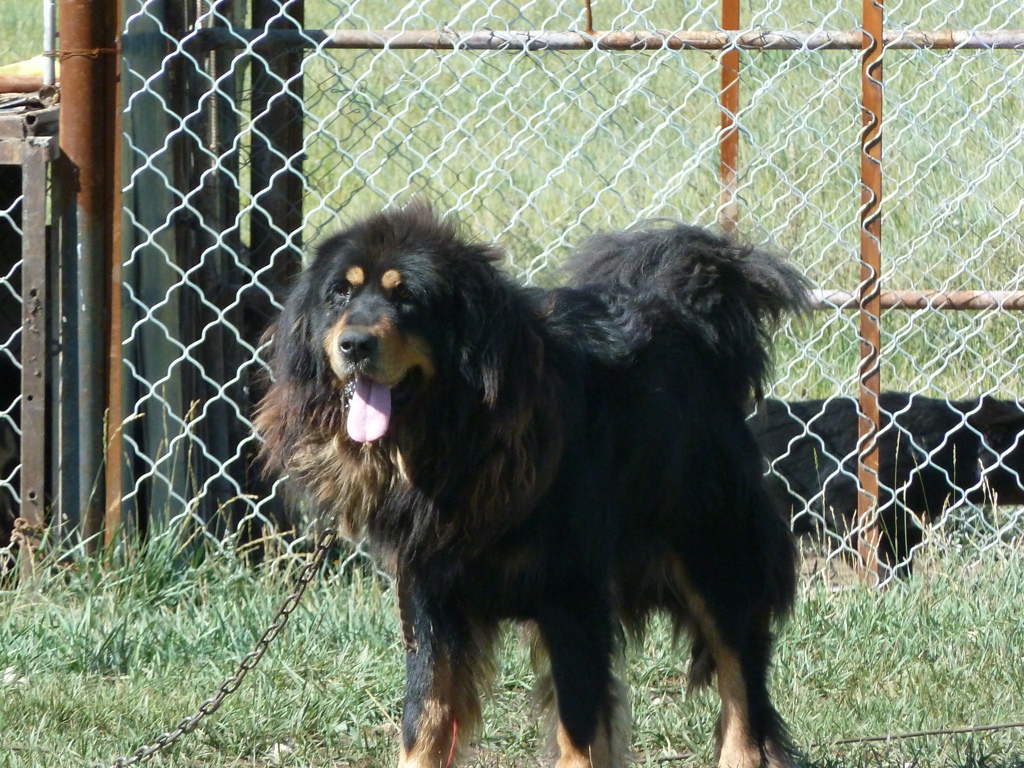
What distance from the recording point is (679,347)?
3420mm

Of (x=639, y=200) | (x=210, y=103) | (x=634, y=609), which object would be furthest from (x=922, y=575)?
(x=639, y=200)

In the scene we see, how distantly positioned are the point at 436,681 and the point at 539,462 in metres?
0.64

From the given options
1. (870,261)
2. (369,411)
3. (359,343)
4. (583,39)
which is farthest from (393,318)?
(870,261)

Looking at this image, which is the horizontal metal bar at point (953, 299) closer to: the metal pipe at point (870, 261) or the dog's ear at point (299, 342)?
the metal pipe at point (870, 261)

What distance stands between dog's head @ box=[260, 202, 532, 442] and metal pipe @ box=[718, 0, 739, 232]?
1.83 meters

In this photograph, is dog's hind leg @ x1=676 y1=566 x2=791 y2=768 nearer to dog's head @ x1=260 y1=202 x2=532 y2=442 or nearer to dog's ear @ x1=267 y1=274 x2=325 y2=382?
dog's head @ x1=260 y1=202 x2=532 y2=442

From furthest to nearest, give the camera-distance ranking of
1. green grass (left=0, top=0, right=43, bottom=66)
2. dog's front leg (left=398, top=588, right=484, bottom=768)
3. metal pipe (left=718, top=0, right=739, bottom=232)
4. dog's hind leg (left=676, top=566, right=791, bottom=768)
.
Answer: green grass (left=0, top=0, right=43, bottom=66) < metal pipe (left=718, top=0, right=739, bottom=232) < dog's hind leg (left=676, top=566, right=791, bottom=768) < dog's front leg (left=398, top=588, right=484, bottom=768)

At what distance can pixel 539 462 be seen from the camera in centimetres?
295

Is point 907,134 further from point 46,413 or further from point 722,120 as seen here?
point 46,413

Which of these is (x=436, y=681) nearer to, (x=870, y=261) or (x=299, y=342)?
(x=299, y=342)

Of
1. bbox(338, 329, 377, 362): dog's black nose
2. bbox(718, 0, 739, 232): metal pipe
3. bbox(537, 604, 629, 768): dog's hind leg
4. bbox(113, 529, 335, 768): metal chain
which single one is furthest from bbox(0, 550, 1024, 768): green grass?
bbox(718, 0, 739, 232): metal pipe

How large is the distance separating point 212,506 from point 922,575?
110 inches

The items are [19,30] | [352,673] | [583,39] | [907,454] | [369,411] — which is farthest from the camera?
[19,30]

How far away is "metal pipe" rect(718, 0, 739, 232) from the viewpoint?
456 centimetres
